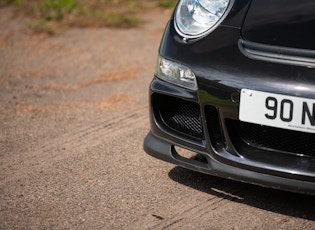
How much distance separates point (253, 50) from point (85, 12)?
4310mm

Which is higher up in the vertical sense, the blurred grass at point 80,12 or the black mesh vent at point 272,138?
the black mesh vent at point 272,138

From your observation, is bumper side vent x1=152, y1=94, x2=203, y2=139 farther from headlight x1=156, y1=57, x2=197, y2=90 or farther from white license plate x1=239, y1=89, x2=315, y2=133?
white license plate x1=239, y1=89, x2=315, y2=133

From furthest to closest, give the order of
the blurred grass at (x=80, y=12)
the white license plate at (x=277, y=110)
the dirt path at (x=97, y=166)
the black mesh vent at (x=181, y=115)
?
the blurred grass at (x=80, y=12) < the black mesh vent at (x=181, y=115) < the dirt path at (x=97, y=166) < the white license plate at (x=277, y=110)

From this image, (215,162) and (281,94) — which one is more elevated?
Answer: (281,94)

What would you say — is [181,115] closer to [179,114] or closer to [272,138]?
[179,114]

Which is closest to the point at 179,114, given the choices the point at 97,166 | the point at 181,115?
the point at 181,115

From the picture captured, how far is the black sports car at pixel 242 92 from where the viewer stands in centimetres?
294

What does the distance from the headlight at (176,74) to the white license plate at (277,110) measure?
11.3 inches

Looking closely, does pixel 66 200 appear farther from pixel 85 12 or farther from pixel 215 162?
pixel 85 12

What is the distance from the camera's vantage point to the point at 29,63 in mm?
5824

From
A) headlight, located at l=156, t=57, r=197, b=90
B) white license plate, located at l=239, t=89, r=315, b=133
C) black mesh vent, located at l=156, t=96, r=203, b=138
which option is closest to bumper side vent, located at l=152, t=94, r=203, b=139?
black mesh vent, located at l=156, t=96, r=203, b=138

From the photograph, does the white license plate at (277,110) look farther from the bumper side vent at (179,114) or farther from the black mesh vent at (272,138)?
the bumper side vent at (179,114)

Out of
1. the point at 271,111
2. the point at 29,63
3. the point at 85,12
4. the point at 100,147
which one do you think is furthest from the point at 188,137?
the point at 85,12

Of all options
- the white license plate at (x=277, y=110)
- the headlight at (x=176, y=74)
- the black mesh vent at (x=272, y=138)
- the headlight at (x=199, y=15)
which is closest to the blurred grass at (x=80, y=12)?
the headlight at (x=199, y=15)
